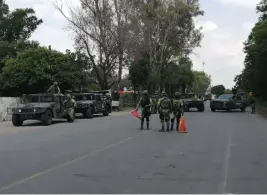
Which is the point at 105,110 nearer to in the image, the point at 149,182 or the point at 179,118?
the point at 179,118

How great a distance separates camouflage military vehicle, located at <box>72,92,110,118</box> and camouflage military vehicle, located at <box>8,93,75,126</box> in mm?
3289

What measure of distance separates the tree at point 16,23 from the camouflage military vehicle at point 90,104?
28734mm

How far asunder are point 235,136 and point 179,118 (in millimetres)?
3025

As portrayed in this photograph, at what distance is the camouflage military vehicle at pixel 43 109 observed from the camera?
22.7 meters

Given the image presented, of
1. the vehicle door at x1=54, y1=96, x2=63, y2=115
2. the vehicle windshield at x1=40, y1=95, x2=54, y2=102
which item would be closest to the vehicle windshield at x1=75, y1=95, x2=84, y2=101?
the vehicle door at x1=54, y1=96, x2=63, y2=115

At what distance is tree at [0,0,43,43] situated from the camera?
5700 cm

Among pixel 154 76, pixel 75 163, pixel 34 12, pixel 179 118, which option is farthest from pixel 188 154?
pixel 34 12

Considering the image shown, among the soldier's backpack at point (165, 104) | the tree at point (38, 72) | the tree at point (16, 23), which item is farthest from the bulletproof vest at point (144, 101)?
the tree at point (16, 23)

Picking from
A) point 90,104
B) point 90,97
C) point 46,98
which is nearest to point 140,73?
point 90,97

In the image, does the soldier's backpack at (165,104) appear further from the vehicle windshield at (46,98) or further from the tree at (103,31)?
the tree at (103,31)

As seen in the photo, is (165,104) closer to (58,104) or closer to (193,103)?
(58,104)

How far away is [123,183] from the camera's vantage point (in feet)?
25.3

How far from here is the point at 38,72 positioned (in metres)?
32.7

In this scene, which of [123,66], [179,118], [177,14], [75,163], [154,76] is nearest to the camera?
[75,163]
